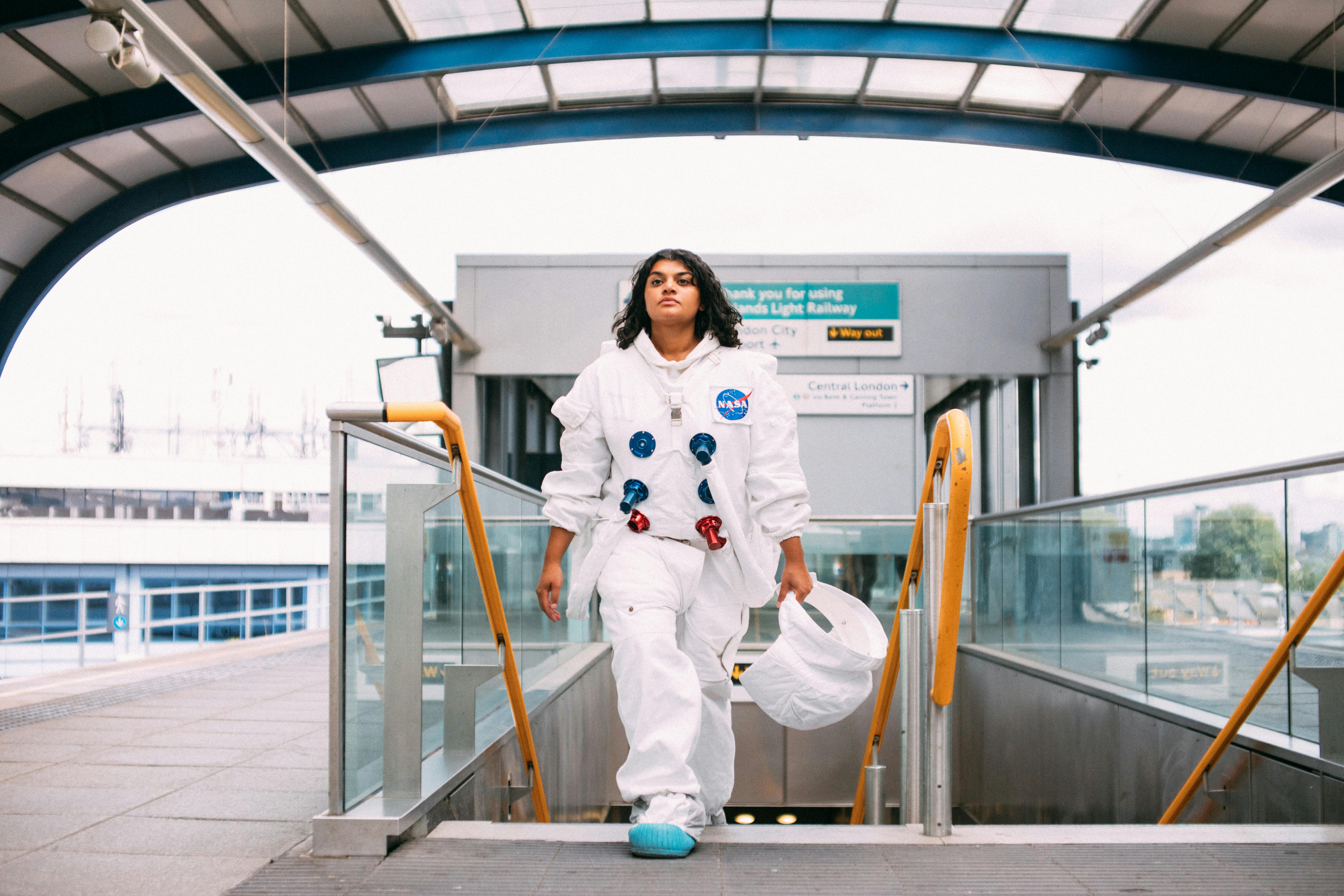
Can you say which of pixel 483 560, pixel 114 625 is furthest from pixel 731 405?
pixel 114 625

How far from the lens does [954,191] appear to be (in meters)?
11.9

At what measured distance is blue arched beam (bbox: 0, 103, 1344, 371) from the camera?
9508 mm

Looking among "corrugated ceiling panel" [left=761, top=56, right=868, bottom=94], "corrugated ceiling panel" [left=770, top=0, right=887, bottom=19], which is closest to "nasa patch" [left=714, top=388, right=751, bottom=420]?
"corrugated ceiling panel" [left=770, top=0, right=887, bottom=19]

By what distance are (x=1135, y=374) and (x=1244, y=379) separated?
1352 millimetres

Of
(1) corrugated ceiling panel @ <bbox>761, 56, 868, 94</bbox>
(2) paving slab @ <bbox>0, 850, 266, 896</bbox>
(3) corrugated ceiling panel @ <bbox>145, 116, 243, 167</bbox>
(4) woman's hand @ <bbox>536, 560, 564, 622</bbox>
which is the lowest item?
(2) paving slab @ <bbox>0, 850, 266, 896</bbox>

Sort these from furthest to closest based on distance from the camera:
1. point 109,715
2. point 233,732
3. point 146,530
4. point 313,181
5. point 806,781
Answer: point 146,530, point 806,781, point 313,181, point 109,715, point 233,732

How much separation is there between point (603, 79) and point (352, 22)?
2.74 metres

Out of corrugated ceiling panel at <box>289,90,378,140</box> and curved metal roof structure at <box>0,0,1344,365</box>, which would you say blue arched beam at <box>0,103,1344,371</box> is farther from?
corrugated ceiling panel at <box>289,90,378,140</box>

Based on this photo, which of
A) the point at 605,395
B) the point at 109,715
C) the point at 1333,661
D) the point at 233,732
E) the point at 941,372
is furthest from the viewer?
the point at 941,372

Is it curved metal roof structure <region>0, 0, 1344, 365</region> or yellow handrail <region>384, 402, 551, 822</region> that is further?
curved metal roof structure <region>0, 0, 1344, 365</region>

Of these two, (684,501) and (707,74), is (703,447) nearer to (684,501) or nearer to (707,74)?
(684,501)

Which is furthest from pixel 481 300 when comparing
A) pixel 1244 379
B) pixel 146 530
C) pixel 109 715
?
pixel 146 530

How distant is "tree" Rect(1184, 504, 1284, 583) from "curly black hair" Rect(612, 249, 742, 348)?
2.11 metres

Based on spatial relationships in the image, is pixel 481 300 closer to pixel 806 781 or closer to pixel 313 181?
pixel 313 181
